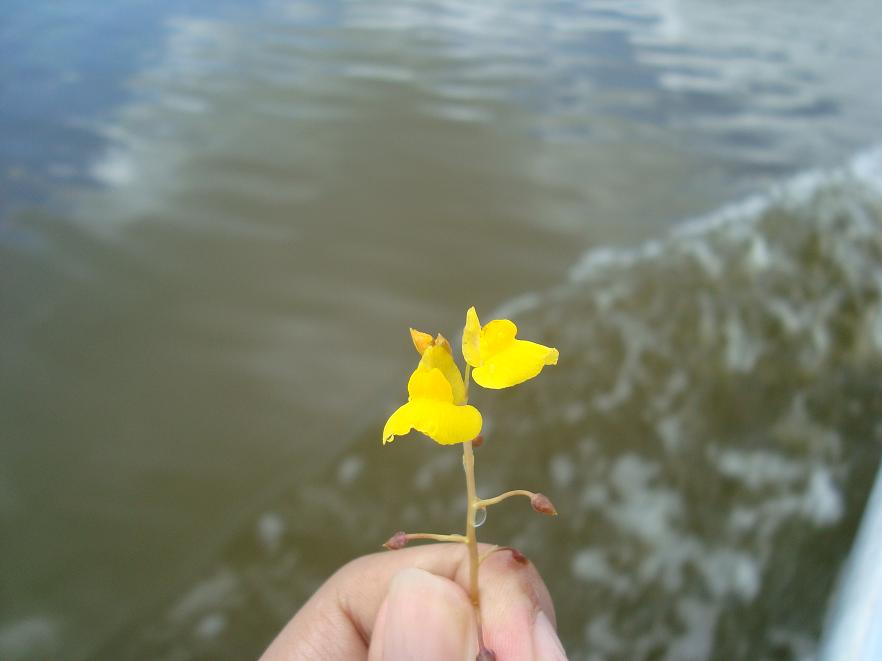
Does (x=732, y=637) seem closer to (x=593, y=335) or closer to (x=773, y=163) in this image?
(x=593, y=335)

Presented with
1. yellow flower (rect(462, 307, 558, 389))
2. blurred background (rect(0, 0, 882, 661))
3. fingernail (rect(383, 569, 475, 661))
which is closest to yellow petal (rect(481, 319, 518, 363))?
yellow flower (rect(462, 307, 558, 389))

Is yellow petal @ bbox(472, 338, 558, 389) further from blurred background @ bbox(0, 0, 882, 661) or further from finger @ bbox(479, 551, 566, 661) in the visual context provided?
blurred background @ bbox(0, 0, 882, 661)

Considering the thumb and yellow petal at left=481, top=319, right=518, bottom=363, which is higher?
yellow petal at left=481, top=319, right=518, bottom=363

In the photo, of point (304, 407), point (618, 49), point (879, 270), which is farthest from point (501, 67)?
point (304, 407)

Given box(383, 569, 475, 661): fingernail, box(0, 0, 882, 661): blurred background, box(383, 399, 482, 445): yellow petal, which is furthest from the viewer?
box(0, 0, 882, 661): blurred background

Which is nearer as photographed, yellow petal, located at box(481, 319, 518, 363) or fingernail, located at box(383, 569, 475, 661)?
yellow petal, located at box(481, 319, 518, 363)

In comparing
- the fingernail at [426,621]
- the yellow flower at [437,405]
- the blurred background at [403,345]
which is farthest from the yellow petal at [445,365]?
the blurred background at [403,345]

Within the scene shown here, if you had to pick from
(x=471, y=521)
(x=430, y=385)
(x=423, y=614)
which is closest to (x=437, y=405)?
(x=430, y=385)
